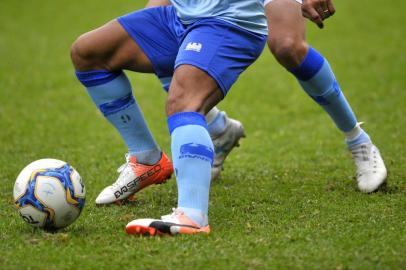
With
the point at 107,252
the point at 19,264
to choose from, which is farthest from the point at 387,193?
the point at 19,264

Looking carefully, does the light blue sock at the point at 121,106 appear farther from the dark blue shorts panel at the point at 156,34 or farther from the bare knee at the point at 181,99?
the bare knee at the point at 181,99

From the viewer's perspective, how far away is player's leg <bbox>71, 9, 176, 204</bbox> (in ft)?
16.5

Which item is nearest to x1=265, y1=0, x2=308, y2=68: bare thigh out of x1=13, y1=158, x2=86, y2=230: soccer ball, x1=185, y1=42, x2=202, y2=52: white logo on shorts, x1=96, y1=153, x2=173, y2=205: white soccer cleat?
x1=185, y1=42, x2=202, y2=52: white logo on shorts

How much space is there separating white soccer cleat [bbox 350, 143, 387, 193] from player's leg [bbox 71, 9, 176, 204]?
1.31 m

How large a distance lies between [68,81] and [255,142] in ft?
13.0

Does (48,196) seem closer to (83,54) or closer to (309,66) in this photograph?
(83,54)

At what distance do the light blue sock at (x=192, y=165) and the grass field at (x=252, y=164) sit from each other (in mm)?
174

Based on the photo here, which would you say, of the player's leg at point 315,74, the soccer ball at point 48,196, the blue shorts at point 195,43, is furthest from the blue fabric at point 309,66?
the soccer ball at point 48,196

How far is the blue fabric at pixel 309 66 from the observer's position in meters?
5.40

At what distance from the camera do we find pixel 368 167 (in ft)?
18.4

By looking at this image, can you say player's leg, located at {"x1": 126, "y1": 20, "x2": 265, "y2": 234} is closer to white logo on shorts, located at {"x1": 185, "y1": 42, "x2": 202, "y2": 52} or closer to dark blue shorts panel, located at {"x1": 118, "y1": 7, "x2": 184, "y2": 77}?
white logo on shorts, located at {"x1": 185, "y1": 42, "x2": 202, "y2": 52}

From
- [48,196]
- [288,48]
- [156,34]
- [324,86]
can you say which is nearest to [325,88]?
[324,86]

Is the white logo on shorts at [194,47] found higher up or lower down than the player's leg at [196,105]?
higher up

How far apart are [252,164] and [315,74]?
1.54 meters
